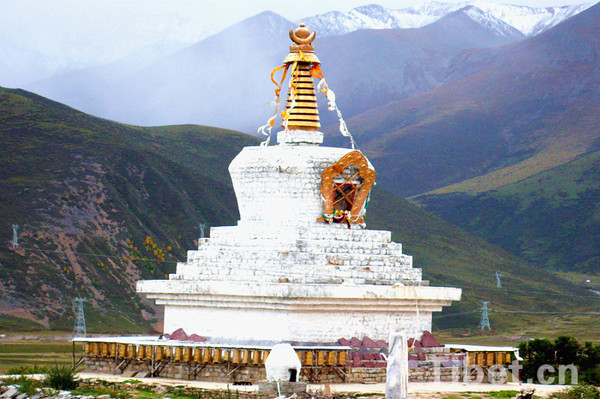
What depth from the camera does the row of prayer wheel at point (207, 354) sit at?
23719 millimetres

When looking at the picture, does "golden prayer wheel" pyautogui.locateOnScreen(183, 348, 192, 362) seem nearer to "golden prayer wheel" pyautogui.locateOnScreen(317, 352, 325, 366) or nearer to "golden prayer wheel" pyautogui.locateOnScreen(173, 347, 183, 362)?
"golden prayer wheel" pyautogui.locateOnScreen(173, 347, 183, 362)

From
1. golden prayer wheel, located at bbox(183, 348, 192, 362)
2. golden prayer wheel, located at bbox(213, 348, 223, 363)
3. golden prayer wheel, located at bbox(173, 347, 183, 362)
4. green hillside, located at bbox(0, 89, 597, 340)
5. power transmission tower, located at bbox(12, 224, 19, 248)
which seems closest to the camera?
golden prayer wheel, located at bbox(213, 348, 223, 363)

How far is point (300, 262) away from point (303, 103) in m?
4.31

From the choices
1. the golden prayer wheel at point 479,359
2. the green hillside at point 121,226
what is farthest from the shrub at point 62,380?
the green hillside at point 121,226

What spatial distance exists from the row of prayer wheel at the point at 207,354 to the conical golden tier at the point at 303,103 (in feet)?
20.1

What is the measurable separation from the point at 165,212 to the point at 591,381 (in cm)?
7075

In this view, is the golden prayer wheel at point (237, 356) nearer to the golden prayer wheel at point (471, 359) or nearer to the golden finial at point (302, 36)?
the golden prayer wheel at point (471, 359)

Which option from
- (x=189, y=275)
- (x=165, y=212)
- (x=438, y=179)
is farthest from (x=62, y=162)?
(x=438, y=179)

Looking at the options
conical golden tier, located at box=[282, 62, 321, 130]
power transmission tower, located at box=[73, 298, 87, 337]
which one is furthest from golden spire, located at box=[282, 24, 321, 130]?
power transmission tower, located at box=[73, 298, 87, 337]

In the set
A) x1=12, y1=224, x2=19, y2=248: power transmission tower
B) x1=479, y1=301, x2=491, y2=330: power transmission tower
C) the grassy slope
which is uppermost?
the grassy slope

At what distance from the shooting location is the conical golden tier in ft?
91.2

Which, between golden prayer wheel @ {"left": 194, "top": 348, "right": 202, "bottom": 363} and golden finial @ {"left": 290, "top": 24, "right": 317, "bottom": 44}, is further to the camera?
golden finial @ {"left": 290, "top": 24, "right": 317, "bottom": 44}

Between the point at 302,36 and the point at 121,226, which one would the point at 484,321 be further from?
the point at 302,36

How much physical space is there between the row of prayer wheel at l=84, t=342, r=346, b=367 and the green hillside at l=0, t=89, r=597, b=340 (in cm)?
3976
